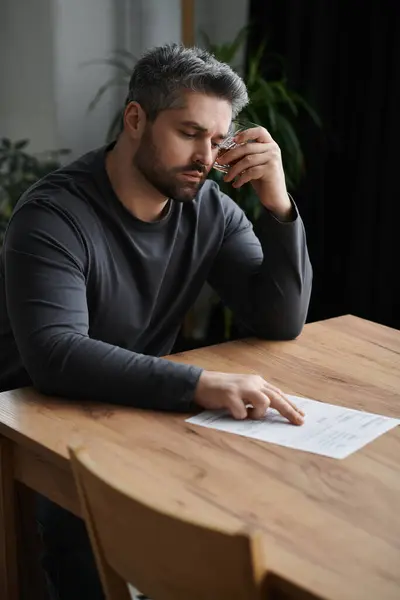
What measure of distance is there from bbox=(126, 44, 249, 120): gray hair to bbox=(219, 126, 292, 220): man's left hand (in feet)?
0.24

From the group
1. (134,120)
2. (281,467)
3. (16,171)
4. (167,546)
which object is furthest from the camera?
(16,171)

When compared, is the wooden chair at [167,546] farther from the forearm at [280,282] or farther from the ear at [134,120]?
the ear at [134,120]

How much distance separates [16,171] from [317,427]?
2316mm

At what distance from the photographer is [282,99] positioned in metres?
3.18

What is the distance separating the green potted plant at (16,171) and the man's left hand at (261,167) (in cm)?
164

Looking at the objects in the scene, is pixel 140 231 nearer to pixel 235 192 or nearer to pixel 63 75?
pixel 235 192

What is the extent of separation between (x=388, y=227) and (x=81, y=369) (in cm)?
192

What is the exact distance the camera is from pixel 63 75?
11.5 feet

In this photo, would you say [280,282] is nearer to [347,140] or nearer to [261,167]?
[261,167]

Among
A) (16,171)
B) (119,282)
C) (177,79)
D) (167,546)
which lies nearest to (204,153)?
(177,79)

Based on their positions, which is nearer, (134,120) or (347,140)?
(134,120)

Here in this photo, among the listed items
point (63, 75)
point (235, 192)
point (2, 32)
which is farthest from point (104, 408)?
point (2, 32)

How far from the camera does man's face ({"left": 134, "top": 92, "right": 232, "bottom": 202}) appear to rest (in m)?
1.75

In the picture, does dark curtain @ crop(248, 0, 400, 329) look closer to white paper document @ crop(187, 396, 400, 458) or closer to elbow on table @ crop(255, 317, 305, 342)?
elbow on table @ crop(255, 317, 305, 342)
